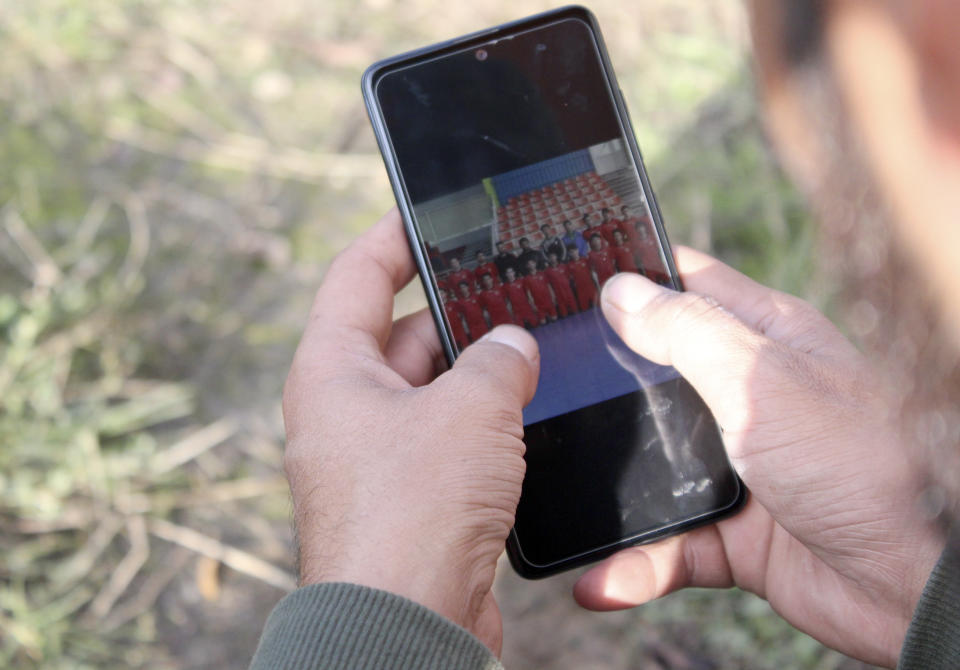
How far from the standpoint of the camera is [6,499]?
1611 mm

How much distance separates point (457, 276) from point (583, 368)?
24 cm

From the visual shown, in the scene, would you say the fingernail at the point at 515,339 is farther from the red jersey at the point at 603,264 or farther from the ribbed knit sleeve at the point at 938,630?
the ribbed knit sleeve at the point at 938,630

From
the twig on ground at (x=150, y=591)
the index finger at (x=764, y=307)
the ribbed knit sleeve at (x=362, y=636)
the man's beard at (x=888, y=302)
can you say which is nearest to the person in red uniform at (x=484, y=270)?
the index finger at (x=764, y=307)

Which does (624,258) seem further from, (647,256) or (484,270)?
(484,270)

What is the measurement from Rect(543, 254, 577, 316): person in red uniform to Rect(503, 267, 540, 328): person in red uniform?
0.04 meters

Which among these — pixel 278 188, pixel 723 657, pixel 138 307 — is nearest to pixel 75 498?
pixel 138 307

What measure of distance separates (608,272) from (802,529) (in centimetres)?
46

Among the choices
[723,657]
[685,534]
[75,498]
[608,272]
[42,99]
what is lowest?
[723,657]

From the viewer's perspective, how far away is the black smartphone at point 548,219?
1.15 meters

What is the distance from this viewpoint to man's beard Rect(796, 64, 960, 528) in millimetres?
256

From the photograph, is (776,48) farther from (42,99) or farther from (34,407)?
(42,99)

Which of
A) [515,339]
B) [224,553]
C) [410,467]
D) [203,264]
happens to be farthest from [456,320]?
[203,264]

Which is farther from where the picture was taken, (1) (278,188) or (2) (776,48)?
(1) (278,188)

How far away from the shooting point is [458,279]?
46.8 inches
